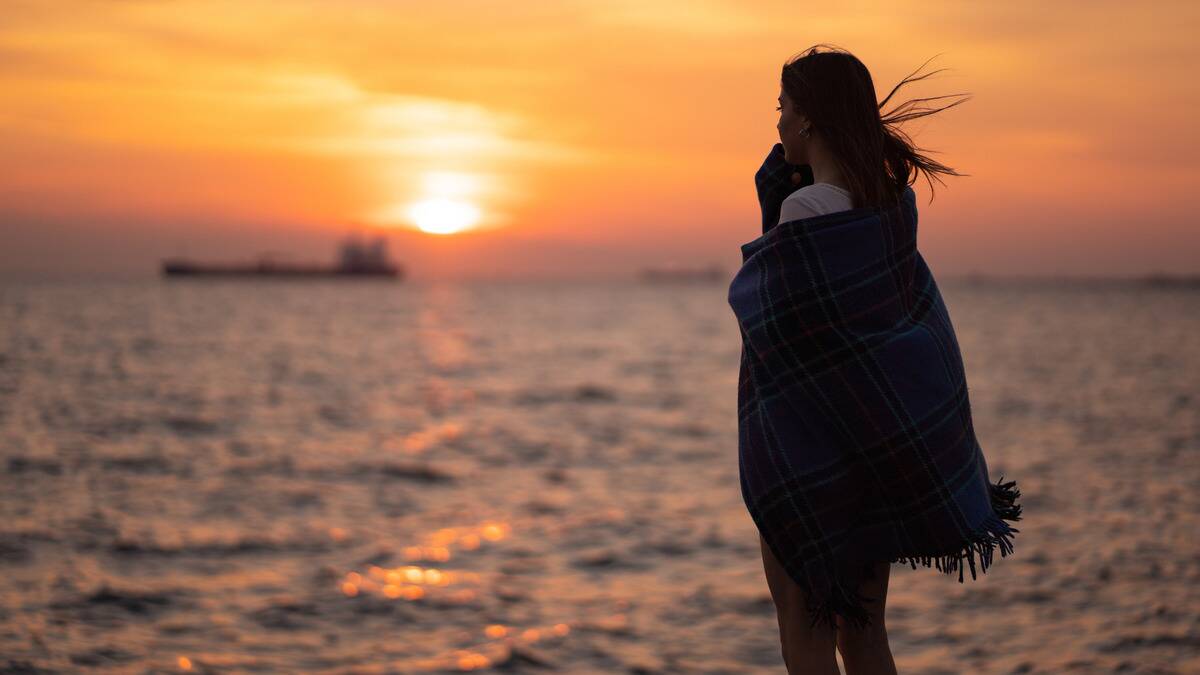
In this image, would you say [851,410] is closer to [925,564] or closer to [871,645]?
[925,564]

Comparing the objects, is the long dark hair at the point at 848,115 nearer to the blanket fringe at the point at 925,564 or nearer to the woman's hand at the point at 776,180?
the woman's hand at the point at 776,180

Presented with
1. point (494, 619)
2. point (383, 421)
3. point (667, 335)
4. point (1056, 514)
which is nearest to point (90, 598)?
point (494, 619)

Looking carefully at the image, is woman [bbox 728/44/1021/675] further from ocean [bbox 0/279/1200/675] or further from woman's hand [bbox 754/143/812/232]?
ocean [bbox 0/279/1200/675]

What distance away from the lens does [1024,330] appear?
2169 inches

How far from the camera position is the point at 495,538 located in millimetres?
10016

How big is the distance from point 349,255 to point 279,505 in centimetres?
17253

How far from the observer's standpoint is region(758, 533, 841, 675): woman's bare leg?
2.74 metres

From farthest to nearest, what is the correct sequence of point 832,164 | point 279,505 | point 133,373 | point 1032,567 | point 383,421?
point 133,373 < point 383,421 < point 279,505 < point 1032,567 < point 832,164

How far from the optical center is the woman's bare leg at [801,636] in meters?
2.74

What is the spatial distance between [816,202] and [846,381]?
420 mm

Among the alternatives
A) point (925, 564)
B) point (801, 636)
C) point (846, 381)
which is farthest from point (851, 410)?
point (801, 636)

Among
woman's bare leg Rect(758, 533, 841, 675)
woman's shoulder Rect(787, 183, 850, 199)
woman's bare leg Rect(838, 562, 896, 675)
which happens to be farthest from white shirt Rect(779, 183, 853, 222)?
woman's bare leg Rect(838, 562, 896, 675)

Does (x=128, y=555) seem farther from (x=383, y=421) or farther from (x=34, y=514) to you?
(x=383, y=421)

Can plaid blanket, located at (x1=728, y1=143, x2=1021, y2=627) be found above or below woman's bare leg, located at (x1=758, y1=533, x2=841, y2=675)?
above
